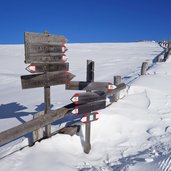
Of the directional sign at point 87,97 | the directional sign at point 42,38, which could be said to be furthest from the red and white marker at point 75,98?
the directional sign at point 42,38

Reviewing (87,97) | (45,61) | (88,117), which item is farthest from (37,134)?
(45,61)

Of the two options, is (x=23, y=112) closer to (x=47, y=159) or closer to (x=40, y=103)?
(x=40, y=103)

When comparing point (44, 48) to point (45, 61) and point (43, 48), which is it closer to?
point (43, 48)

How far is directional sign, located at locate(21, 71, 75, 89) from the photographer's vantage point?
4.30 m

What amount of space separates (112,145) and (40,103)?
4.22 m

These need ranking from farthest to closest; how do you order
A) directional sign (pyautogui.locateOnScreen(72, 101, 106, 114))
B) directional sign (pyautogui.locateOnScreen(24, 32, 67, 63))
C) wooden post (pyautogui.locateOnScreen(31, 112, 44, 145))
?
wooden post (pyautogui.locateOnScreen(31, 112, 44, 145)), directional sign (pyautogui.locateOnScreen(72, 101, 106, 114)), directional sign (pyautogui.locateOnScreen(24, 32, 67, 63))

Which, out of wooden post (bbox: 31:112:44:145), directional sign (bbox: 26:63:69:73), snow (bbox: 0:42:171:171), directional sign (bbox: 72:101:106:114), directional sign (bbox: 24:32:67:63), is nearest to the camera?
snow (bbox: 0:42:171:171)

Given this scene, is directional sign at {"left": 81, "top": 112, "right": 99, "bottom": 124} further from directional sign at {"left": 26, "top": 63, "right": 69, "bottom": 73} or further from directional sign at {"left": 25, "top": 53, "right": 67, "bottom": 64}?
directional sign at {"left": 25, "top": 53, "right": 67, "bottom": 64}

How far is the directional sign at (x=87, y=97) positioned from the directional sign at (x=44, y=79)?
61 centimetres

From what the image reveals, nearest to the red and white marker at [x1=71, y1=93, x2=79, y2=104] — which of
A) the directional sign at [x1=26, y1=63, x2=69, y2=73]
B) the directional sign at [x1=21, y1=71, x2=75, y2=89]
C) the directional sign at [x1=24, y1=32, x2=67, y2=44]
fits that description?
the directional sign at [x1=21, y1=71, x2=75, y2=89]

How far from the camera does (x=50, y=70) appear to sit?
4523 mm

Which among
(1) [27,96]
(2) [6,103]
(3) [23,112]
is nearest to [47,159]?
(3) [23,112]

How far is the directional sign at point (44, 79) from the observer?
4.30 metres

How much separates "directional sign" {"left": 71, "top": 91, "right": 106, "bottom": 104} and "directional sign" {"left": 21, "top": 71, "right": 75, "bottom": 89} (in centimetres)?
61
